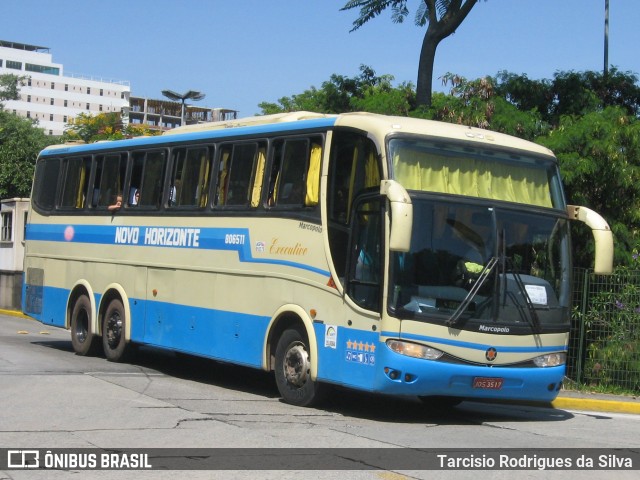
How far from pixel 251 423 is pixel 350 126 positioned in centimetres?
368

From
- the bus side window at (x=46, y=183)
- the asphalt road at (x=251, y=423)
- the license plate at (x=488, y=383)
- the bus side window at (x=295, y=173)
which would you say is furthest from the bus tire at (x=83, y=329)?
the license plate at (x=488, y=383)

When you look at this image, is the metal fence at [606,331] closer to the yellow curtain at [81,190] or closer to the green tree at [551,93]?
the green tree at [551,93]

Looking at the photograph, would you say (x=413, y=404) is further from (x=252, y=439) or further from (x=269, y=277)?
(x=252, y=439)

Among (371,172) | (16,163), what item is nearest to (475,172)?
(371,172)

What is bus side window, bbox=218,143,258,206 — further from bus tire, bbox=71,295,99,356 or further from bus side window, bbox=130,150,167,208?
Answer: bus tire, bbox=71,295,99,356

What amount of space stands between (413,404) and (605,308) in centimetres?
381

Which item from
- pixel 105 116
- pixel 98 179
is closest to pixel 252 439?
pixel 98 179

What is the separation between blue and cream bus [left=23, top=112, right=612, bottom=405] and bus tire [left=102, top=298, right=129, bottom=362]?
1.57 meters

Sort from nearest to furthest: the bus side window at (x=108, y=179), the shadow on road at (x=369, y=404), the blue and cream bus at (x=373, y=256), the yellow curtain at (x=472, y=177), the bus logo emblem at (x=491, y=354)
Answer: the blue and cream bus at (x=373, y=256) < the bus logo emblem at (x=491, y=354) < the yellow curtain at (x=472, y=177) < the shadow on road at (x=369, y=404) < the bus side window at (x=108, y=179)

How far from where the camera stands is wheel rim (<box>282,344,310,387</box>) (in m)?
13.0

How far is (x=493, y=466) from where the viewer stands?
923 cm

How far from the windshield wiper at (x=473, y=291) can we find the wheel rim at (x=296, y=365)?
84.0 inches

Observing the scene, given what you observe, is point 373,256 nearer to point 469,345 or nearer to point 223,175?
point 469,345

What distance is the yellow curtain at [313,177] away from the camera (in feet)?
43.0
